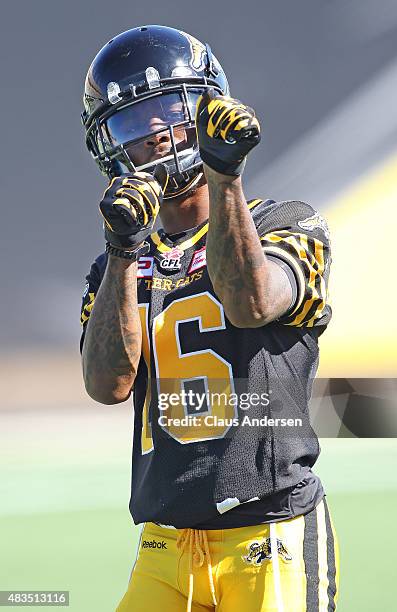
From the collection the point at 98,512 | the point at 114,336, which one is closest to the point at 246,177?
the point at 98,512

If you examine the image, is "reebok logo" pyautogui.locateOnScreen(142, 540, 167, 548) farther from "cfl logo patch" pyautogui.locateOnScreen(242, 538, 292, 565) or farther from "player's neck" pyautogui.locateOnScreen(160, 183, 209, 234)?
"player's neck" pyautogui.locateOnScreen(160, 183, 209, 234)

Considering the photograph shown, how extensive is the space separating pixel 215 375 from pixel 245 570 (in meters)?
0.35

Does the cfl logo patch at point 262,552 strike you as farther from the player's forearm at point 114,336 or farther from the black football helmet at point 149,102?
the black football helmet at point 149,102

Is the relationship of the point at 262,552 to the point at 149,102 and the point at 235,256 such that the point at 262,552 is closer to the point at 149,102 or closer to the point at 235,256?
the point at 235,256

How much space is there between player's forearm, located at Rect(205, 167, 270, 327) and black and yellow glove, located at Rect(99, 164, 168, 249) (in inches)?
5.9

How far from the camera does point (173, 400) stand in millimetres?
1726

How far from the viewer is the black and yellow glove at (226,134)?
4.68 ft

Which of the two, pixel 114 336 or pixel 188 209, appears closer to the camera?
pixel 114 336

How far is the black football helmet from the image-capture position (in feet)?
6.13

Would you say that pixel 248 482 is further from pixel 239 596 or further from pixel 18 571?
pixel 18 571

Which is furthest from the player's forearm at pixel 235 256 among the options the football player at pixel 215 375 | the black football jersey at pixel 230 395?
the black football jersey at pixel 230 395

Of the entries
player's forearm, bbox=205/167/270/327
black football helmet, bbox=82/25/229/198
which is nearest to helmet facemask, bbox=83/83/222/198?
black football helmet, bbox=82/25/229/198

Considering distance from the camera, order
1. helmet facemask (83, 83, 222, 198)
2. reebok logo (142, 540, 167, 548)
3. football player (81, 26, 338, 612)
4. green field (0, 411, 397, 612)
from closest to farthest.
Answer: football player (81, 26, 338, 612) < reebok logo (142, 540, 167, 548) < helmet facemask (83, 83, 222, 198) < green field (0, 411, 397, 612)

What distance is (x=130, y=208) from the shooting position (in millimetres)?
1602
